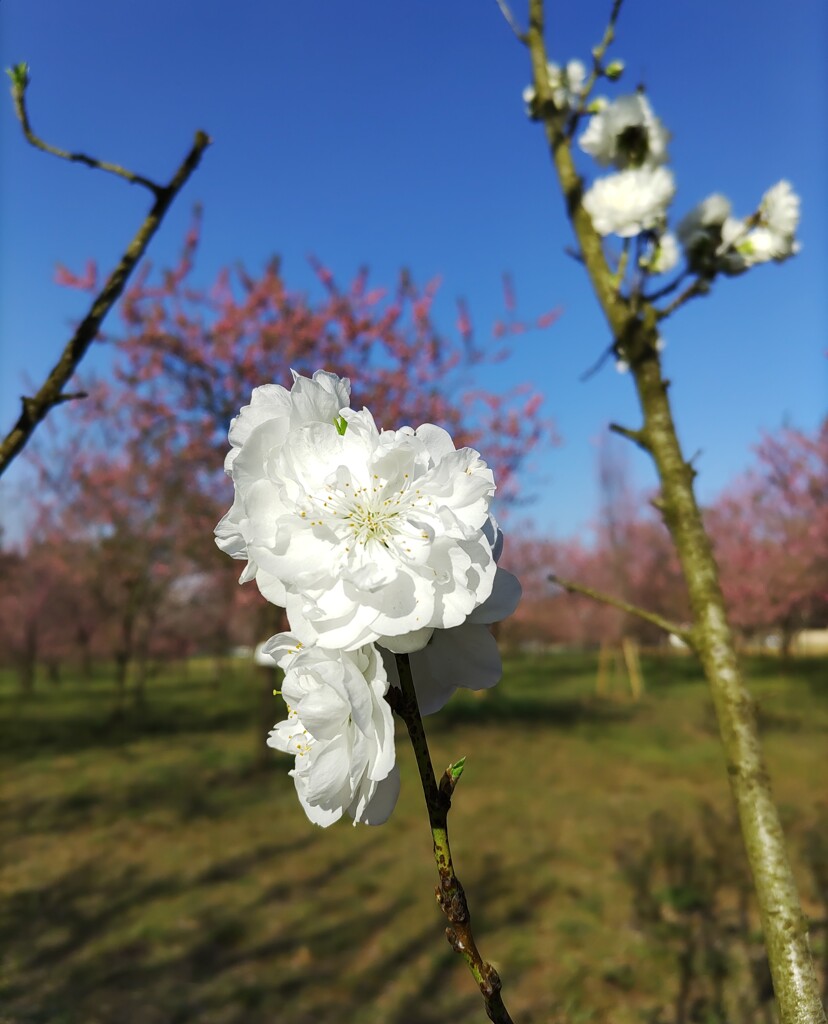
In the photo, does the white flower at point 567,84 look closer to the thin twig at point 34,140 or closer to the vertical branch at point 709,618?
the vertical branch at point 709,618

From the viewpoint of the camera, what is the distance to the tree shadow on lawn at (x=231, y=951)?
3.62 metres

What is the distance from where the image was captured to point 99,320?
4.24ft

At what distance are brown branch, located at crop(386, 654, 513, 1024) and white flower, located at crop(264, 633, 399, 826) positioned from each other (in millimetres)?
17

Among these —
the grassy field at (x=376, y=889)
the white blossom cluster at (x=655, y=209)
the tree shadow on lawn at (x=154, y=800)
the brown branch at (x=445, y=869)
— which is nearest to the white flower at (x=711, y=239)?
the white blossom cluster at (x=655, y=209)

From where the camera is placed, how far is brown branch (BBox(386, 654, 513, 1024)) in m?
0.59

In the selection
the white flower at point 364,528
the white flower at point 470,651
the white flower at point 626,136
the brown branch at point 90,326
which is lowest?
the white flower at point 470,651

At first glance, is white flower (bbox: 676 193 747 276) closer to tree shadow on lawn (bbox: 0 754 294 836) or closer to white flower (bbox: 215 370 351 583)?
white flower (bbox: 215 370 351 583)

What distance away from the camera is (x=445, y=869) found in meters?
0.58

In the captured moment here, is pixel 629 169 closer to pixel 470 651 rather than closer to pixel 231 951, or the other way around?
pixel 470 651

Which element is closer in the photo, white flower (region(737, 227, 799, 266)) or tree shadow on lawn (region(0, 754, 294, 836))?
white flower (region(737, 227, 799, 266))

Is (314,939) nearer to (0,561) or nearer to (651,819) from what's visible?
(651,819)

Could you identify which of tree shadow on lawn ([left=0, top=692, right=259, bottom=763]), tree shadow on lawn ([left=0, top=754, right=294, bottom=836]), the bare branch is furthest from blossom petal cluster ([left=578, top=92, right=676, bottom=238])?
tree shadow on lawn ([left=0, top=692, right=259, bottom=763])

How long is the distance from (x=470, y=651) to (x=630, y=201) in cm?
137

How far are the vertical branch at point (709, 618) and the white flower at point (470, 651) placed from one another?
688mm
